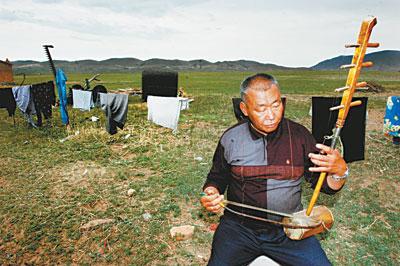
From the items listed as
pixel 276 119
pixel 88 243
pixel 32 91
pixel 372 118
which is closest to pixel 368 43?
pixel 276 119

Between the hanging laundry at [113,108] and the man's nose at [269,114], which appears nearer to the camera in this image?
the man's nose at [269,114]

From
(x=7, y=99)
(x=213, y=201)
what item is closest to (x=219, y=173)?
(x=213, y=201)

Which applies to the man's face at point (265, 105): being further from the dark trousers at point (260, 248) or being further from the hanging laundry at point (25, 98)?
the hanging laundry at point (25, 98)

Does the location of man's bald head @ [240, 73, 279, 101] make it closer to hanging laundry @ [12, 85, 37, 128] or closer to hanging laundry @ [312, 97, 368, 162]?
hanging laundry @ [312, 97, 368, 162]

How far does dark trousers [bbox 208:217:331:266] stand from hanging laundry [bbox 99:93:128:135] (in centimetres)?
780

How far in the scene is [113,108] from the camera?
32.2 feet

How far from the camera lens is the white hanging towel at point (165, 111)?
11.0 metres

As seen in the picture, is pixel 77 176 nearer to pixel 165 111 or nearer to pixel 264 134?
pixel 165 111

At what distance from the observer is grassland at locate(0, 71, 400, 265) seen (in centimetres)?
416

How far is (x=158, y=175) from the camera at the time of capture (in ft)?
22.7

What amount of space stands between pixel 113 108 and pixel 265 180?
808 cm

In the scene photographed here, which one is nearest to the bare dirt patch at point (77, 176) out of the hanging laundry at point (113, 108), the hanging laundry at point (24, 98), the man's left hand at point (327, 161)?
the hanging laundry at point (113, 108)

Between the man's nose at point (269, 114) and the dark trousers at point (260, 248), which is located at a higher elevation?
the man's nose at point (269, 114)

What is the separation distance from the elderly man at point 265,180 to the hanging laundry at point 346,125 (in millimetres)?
3468
